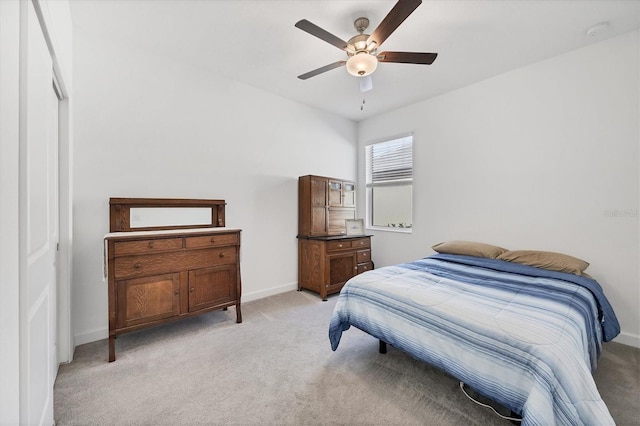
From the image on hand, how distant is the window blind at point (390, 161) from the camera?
4.25 meters

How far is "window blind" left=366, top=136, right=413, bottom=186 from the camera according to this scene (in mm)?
4250

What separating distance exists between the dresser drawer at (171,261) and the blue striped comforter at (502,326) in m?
1.33

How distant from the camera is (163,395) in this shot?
1734 millimetres

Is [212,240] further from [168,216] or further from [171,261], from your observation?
[168,216]

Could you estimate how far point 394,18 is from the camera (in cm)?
182

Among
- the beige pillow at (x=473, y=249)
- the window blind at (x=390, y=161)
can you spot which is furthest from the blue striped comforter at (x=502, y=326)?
the window blind at (x=390, y=161)

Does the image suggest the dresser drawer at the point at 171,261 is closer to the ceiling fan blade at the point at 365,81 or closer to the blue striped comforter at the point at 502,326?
the blue striped comforter at the point at 502,326

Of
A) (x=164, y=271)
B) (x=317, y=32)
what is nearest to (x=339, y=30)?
(x=317, y=32)

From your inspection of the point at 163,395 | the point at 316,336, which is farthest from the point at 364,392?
the point at 163,395

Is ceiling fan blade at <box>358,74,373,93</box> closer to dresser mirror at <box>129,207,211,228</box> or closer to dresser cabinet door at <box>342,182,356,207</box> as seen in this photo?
dresser cabinet door at <box>342,182,356,207</box>

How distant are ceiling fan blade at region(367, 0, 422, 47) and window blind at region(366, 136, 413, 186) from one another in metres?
2.30

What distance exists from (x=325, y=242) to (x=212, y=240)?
1504mm

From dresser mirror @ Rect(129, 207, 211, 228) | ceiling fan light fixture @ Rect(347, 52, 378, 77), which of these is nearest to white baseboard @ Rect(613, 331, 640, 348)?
ceiling fan light fixture @ Rect(347, 52, 378, 77)

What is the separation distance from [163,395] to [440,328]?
184cm
